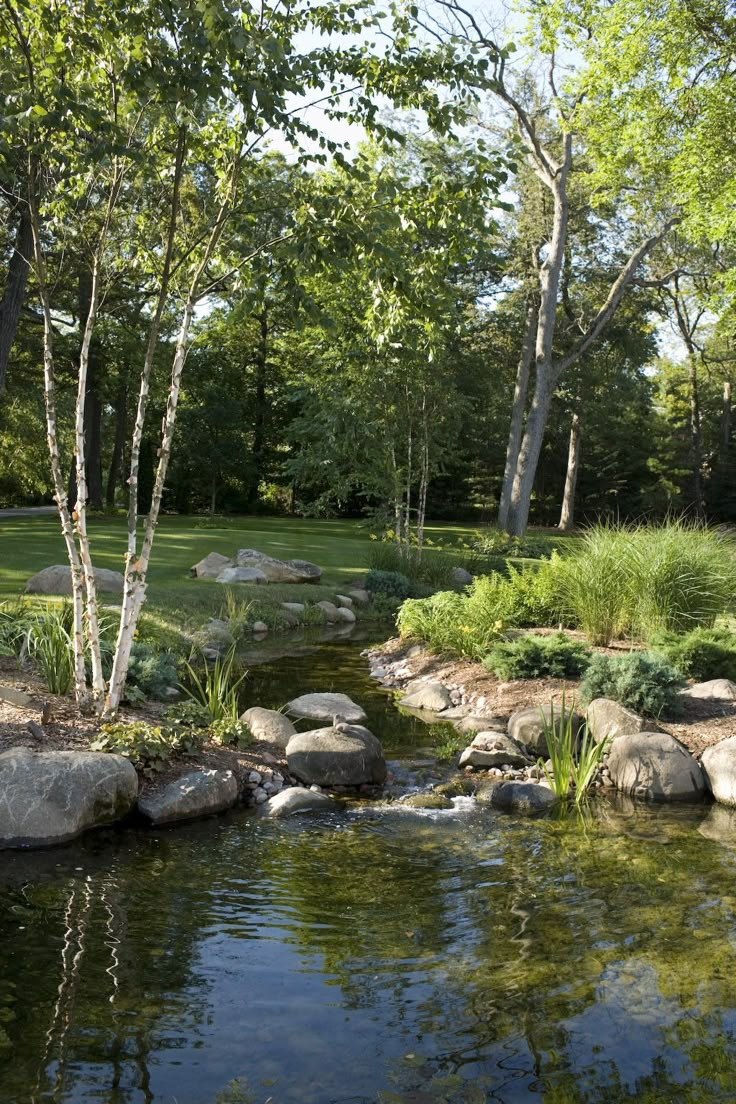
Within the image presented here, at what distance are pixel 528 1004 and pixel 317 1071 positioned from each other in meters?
0.94

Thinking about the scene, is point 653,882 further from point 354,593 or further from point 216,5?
point 354,593

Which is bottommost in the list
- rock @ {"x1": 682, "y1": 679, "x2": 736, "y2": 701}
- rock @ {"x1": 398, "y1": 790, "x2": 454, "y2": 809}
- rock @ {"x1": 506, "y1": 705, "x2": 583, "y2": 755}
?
rock @ {"x1": 398, "y1": 790, "x2": 454, "y2": 809}

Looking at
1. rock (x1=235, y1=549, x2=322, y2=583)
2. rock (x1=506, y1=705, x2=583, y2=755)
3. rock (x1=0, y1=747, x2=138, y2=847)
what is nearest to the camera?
rock (x1=0, y1=747, x2=138, y2=847)

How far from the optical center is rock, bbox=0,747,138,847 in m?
5.34

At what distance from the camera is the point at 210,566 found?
1589cm

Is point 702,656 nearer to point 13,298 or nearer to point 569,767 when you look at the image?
point 569,767

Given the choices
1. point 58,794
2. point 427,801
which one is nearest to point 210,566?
point 427,801

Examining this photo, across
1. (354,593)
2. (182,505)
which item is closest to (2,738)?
(354,593)

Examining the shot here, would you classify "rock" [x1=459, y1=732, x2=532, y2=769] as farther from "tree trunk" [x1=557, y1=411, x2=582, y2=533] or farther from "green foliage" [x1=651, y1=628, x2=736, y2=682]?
"tree trunk" [x1=557, y1=411, x2=582, y2=533]

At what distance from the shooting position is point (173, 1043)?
3.39 m

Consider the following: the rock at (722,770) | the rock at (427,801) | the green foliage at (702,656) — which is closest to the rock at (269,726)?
the rock at (427,801)

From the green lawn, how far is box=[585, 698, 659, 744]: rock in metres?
6.11

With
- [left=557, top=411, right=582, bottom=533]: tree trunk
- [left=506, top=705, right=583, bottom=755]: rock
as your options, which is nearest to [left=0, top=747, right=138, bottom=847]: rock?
[left=506, top=705, right=583, bottom=755]: rock

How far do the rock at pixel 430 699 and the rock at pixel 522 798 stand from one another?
2.79m
